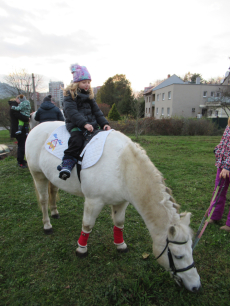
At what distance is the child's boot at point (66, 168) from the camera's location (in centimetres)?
229

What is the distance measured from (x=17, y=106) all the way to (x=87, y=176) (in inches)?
220

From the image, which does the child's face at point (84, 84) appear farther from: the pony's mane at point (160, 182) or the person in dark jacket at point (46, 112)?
the person in dark jacket at point (46, 112)

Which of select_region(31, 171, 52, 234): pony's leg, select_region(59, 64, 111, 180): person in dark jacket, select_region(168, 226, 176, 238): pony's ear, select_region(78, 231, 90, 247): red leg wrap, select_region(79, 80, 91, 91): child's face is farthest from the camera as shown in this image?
select_region(31, 171, 52, 234): pony's leg

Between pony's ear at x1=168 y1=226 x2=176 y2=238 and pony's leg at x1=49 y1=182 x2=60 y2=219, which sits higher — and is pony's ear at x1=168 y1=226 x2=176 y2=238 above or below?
above

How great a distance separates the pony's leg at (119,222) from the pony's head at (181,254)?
2.73ft

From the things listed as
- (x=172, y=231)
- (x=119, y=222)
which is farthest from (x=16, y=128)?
(x=172, y=231)

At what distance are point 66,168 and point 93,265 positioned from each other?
1.43 metres

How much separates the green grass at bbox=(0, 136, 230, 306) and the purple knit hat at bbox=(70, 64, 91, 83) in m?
2.57

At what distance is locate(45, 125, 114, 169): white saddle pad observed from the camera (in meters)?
2.28

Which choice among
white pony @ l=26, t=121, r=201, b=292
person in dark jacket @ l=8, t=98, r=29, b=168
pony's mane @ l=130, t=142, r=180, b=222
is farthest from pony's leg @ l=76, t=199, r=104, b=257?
person in dark jacket @ l=8, t=98, r=29, b=168

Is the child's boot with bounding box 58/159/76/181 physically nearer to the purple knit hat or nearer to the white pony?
the white pony

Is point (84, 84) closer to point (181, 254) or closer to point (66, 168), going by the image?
point (66, 168)

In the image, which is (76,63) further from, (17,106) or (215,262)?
(17,106)

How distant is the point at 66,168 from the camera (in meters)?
2.31
